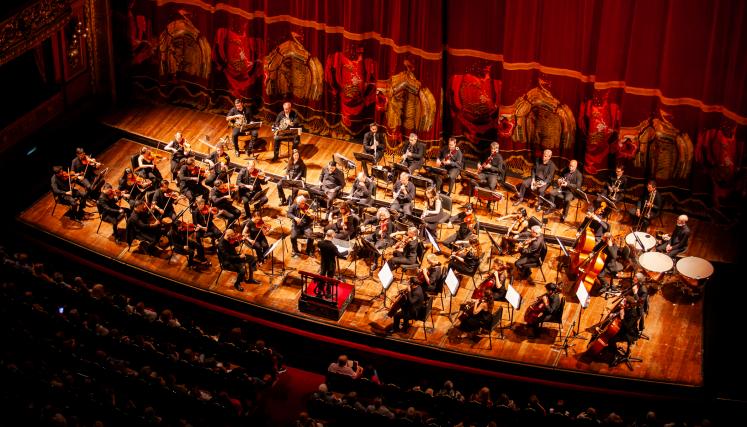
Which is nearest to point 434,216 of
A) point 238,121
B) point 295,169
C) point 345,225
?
point 345,225

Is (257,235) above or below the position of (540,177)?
below

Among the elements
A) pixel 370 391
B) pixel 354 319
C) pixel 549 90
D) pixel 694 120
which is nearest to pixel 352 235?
pixel 354 319

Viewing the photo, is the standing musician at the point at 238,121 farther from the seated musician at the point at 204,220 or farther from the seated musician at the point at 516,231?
the seated musician at the point at 516,231

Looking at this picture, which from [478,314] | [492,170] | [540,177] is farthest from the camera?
[492,170]

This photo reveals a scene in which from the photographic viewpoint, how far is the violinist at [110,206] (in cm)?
1609

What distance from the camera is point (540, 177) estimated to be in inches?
656

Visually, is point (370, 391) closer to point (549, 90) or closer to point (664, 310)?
point (664, 310)

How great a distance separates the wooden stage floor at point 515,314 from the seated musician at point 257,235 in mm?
488

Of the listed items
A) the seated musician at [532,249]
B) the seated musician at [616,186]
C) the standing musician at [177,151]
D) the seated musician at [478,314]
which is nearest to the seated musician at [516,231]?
the seated musician at [532,249]

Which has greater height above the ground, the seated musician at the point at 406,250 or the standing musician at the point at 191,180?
the standing musician at the point at 191,180

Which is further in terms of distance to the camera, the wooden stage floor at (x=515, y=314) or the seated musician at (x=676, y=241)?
the seated musician at (x=676, y=241)

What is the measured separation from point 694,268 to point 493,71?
4493 millimetres

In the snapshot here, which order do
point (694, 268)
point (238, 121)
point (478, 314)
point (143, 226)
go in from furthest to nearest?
point (238, 121), point (143, 226), point (694, 268), point (478, 314)

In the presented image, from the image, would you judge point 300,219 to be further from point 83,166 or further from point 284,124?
point 83,166
